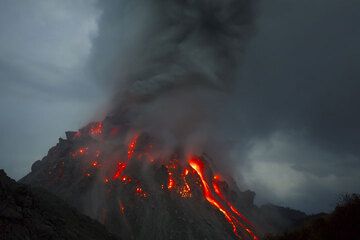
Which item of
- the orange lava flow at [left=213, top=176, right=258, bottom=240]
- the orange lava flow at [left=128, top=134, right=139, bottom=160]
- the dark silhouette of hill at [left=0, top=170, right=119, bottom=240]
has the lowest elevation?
the dark silhouette of hill at [left=0, top=170, right=119, bottom=240]

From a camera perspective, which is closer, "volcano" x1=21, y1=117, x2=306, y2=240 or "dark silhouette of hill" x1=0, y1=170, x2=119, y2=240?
"dark silhouette of hill" x1=0, y1=170, x2=119, y2=240

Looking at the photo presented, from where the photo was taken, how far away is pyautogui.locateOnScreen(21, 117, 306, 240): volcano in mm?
110062

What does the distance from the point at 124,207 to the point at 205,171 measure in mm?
36355

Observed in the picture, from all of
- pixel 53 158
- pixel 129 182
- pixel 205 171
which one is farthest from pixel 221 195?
pixel 53 158

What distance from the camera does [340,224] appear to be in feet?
94.9

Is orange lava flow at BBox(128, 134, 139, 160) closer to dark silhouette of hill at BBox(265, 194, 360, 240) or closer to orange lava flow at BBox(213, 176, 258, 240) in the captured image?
orange lava flow at BBox(213, 176, 258, 240)

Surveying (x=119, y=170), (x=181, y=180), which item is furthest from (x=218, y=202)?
(x=119, y=170)

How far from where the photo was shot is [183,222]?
109 meters

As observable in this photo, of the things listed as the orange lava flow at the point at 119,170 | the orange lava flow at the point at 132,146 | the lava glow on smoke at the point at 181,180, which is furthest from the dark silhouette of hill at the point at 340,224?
the orange lava flow at the point at 132,146

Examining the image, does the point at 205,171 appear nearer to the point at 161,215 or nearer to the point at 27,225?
the point at 161,215

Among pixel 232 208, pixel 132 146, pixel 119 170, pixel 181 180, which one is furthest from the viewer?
pixel 132 146

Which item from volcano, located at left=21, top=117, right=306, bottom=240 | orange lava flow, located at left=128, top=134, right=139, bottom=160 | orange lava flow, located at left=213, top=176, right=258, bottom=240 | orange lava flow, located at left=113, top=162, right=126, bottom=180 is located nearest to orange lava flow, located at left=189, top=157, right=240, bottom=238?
volcano, located at left=21, top=117, right=306, bottom=240

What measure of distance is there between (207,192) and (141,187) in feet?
73.7

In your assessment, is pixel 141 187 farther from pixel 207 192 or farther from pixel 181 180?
pixel 207 192
